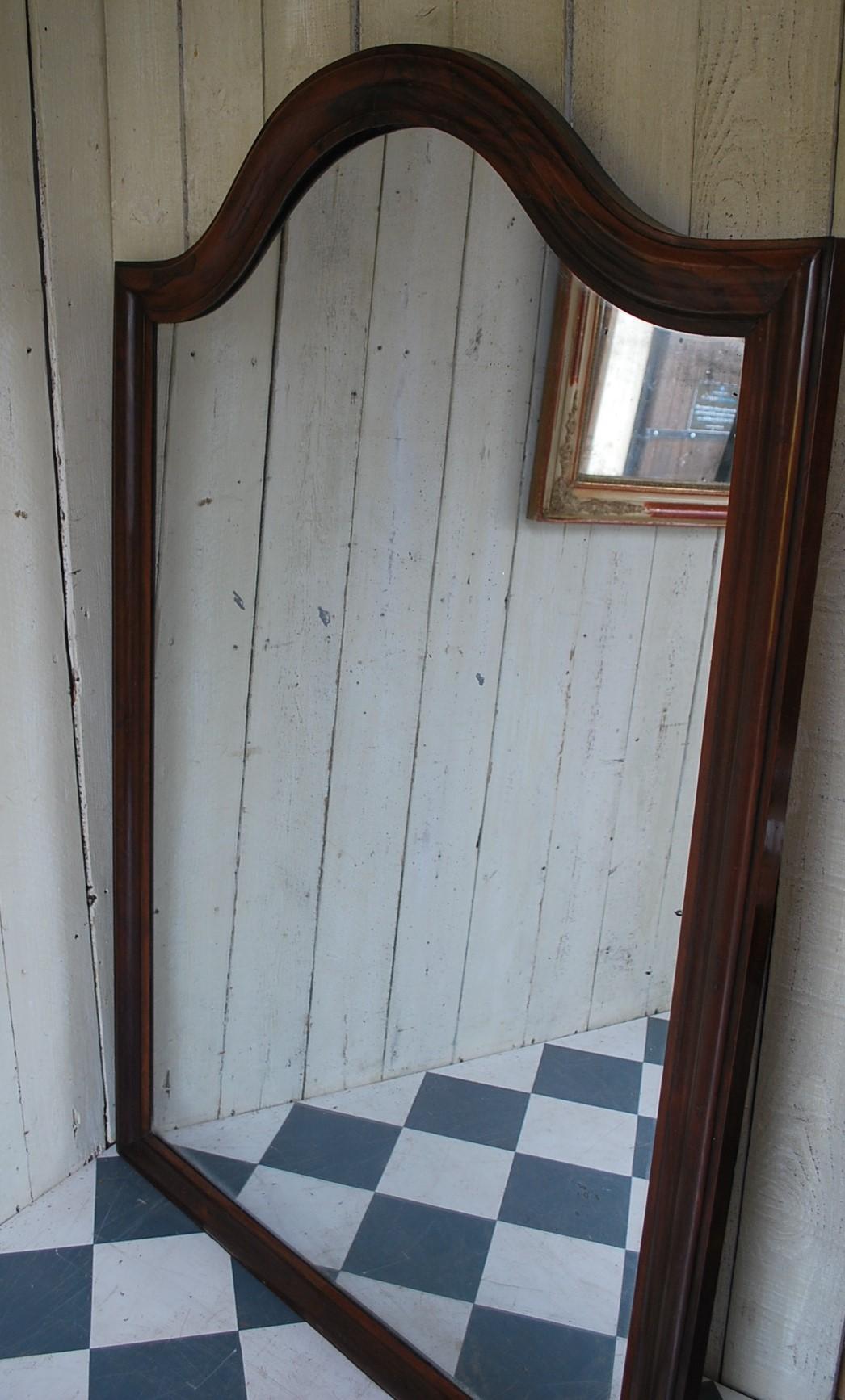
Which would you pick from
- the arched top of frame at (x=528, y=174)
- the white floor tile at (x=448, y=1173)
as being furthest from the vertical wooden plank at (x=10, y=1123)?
the arched top of frame at (x=528, y=174)

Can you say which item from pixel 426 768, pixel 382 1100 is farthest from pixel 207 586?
pixel 382 1100

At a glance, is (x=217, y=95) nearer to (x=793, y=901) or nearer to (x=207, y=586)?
(x=207, y=586)

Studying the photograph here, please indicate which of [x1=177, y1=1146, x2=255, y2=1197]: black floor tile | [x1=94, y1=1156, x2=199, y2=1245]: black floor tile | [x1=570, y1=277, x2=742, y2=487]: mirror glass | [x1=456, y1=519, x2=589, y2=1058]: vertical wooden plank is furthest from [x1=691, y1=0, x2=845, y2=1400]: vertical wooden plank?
[x1=94, y1=1156, x2=199, y2=1245]: black floor tile

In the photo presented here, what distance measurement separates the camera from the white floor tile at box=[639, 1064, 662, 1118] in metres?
1.08

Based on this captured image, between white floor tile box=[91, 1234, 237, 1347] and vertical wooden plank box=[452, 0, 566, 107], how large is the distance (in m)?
1.44

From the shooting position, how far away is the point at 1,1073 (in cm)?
154

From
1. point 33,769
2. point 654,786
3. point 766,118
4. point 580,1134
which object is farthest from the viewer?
point 33,769

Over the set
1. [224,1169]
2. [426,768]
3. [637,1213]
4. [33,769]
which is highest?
[426,768]

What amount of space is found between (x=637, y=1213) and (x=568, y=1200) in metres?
0.08

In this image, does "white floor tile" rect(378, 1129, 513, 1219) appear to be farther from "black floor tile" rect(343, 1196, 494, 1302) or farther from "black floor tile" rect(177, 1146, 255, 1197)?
"black floor tile" rect(177, 1146, 255, 1197)

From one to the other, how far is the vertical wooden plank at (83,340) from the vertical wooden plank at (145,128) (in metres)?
0.02

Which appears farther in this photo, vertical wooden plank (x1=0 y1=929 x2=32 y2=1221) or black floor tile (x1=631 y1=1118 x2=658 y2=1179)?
vertical wooden plank (x1=0 y1=929 x2=32 y2=1221)

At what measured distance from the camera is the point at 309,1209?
1440 mm

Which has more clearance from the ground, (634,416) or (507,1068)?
(634,416)
